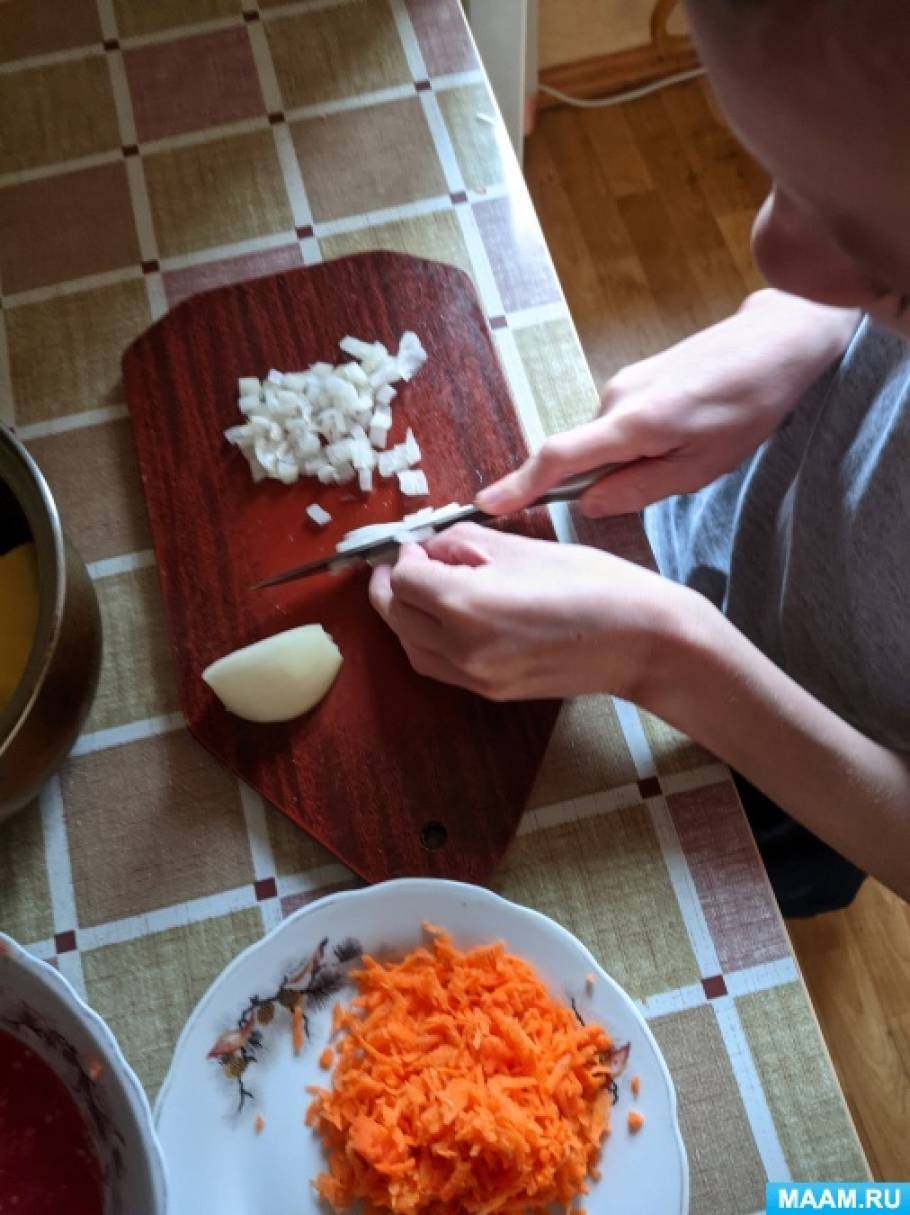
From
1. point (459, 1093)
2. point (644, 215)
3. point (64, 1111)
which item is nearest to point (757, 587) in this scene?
point (459, 1093)

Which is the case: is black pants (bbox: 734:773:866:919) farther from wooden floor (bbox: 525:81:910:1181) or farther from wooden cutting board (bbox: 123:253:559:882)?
wooden floor (bbox: 525:81:910:1181)

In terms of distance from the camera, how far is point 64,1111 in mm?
531

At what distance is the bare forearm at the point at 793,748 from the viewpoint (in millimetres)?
645

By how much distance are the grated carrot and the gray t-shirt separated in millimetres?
320

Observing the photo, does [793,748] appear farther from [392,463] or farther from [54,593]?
[54,593]

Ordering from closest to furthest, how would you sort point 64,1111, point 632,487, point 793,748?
point 64,1111 → point 793,748 → point 632,487

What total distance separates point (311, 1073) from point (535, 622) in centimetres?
31

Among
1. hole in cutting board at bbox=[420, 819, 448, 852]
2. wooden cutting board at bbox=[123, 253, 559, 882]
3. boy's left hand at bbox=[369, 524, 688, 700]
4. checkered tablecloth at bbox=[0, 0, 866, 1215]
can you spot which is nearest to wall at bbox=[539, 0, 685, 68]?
checkered tablecloth at bbox=[0, 0, 866, 1215]

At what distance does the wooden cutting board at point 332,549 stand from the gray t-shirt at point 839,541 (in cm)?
19

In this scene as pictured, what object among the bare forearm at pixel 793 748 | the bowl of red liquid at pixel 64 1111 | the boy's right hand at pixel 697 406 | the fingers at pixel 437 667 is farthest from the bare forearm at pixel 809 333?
the bowl of red liquid at pixel 64 1111

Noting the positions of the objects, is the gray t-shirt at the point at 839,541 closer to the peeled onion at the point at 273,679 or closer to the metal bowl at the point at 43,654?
the peeled onion at the point at 273,679

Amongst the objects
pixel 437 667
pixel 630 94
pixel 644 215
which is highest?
pixel 437 667

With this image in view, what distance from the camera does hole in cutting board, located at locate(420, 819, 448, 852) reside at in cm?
68

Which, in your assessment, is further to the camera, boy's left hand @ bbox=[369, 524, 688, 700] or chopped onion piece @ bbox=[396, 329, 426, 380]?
chopped onion piece @ bbox=[396, 329, 426, 380]
